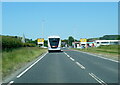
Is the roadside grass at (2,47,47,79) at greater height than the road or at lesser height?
greater

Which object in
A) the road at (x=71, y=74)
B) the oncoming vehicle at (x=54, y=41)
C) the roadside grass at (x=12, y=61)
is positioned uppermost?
the oncoming vehicle at (x=54, y=41)

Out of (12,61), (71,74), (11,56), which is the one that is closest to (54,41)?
(11,56)

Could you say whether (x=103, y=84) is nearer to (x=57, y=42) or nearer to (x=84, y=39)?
(x=57, y=42)

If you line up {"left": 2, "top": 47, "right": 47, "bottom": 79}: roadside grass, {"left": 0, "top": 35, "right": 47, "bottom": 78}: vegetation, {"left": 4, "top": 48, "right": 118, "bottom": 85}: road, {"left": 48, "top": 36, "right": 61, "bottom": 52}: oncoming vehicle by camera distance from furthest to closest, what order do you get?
{"left": 48, "top": 36, "right": 61, "bottom": 52}: oncoming vehicle → {"left": 0, "top": 35, "right": 47, "bottom": 78}: vegetation → {"left": 2, "top": 47, "right": 47, "bottom": 79}: roadside grass → {"left": 4, "top": 48, "right": 118, "bottom": 85}: road

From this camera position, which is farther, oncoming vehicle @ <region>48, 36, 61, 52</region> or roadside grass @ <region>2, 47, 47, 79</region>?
oncoming vehicle @ <region>48, 36, 61, 52</region>

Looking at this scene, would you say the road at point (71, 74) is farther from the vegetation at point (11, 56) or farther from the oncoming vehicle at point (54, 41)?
the oncoming vehicle at point (54, 41)

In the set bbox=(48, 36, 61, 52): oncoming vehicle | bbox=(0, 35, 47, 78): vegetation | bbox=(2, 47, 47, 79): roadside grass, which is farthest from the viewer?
bbox=(48, 36, 61, 52): oncoming vehicle

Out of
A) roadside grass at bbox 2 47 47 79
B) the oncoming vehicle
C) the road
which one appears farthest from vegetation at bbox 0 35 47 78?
the oncoming vehicle

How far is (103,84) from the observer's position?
9.91 meters

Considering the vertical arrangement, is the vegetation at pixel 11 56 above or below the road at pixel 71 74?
above

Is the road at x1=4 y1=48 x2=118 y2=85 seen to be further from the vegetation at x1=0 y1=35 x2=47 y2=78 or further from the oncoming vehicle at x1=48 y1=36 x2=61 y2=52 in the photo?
the oncoming vehicle at x1=48 y1=36 x2=61 y2=52

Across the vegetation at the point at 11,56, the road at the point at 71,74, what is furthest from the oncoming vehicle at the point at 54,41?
the road at the point at 71,74

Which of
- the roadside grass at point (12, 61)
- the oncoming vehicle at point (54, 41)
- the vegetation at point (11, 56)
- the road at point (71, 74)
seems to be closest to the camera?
the road at point (71, 74)

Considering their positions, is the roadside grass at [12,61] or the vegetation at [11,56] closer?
the roadside grass at [12,61]
